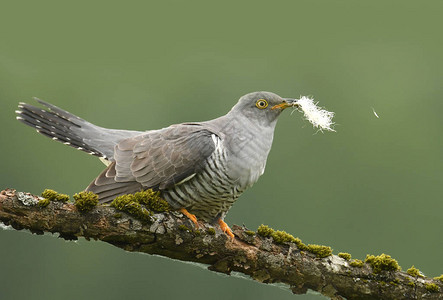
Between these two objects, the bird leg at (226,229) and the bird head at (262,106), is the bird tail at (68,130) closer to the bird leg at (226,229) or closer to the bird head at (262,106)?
the bird head at (262,106)

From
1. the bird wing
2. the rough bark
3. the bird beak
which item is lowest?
the rough bark

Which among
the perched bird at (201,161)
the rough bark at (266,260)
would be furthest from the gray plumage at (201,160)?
the rough bark at (266,260)

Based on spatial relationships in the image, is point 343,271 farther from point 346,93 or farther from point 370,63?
point 370,63

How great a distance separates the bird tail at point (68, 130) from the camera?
6102 mm

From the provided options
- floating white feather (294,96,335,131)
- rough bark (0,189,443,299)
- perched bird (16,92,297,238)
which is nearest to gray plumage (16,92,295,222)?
perched bird (16,92,297,238)

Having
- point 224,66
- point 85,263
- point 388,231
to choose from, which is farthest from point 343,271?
point 224,66

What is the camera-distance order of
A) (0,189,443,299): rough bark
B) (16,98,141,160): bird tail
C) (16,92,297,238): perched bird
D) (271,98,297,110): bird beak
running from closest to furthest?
(0,189,443,299): rough bark → (16,92,297,238): perched bird → (271,98,297,110): bird beak → (16,98,141,160): bird tail

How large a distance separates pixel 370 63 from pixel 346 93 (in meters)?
15.2

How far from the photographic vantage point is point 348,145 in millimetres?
34906

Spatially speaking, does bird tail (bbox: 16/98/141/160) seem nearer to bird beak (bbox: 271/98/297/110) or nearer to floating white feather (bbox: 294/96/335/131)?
bird beak (bbox: 271/98/297/110)

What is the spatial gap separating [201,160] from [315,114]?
0.95 meters

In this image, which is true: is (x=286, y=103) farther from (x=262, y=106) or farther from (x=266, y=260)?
(x=266, y=260)

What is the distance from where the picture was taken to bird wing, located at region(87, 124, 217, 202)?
16.7ft

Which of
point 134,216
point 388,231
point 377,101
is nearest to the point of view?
point 134,216
